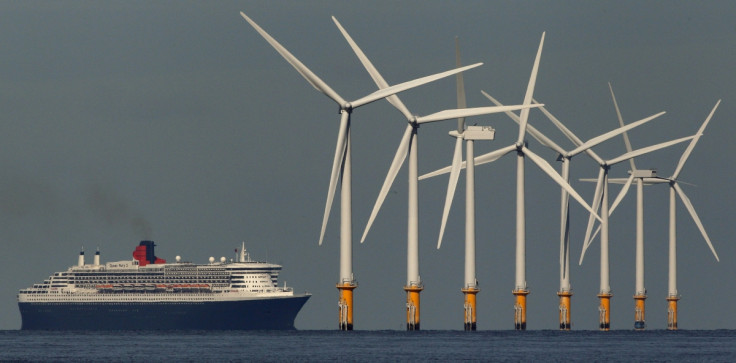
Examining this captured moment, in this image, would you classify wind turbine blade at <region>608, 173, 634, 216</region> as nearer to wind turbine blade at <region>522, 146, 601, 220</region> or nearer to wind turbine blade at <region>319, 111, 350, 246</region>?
wind turbine blade at <region>522, 146, 601, 220</region>

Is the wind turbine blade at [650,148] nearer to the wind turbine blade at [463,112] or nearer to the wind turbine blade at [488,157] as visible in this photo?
the wind turbine blade at [488,157]

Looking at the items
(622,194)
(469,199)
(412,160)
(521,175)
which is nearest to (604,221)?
(622,194)

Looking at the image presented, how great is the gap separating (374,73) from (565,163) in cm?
4190

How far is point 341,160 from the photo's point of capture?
13450 cm

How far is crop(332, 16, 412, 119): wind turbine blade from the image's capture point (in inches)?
5197

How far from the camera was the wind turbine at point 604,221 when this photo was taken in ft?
554

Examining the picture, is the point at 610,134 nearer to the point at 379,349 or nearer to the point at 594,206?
the point at 594,206

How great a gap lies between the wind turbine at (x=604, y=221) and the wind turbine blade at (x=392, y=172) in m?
26.8

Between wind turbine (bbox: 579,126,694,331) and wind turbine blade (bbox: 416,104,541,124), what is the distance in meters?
25.9

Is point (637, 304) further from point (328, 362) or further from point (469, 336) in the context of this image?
point (328, 362)

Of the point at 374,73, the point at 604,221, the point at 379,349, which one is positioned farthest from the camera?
the point at 604,221

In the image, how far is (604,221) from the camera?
183m

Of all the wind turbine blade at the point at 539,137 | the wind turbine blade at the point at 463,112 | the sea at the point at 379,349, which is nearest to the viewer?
the sea at the point at 379,349

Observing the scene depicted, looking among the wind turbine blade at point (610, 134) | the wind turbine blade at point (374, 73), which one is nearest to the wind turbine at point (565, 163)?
the wind turbine blade at point (610, 134)
